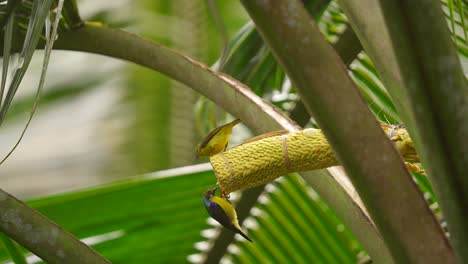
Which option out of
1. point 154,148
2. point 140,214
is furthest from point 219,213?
point 154,148

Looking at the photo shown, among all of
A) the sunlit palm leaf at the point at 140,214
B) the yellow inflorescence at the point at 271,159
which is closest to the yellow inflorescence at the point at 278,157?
the yellow inflorescence at the point at 271,159

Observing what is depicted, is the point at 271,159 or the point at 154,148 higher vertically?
the point at 154,148

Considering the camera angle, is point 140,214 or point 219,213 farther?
point 140,214

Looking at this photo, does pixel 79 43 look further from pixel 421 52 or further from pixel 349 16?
pixel 421 52

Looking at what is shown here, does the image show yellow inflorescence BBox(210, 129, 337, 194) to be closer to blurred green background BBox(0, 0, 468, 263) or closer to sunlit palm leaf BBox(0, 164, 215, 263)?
blurred green background BBox(0, 0, 468, 263)

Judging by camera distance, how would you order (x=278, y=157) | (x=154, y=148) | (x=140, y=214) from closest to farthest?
(x=278, y=157) → (x=140, y=214) → (x=154, y=148)

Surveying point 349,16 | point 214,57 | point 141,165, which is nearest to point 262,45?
point 349,16

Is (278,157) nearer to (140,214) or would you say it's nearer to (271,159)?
(271,159)

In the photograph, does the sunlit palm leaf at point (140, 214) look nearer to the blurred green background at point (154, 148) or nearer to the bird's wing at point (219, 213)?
the blurred green background at point (154, 148)

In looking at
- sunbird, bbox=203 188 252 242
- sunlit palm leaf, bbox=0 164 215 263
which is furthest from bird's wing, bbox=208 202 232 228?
sunlit palm leaf, bbox=0 164 215 263

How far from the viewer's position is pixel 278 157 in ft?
1.99

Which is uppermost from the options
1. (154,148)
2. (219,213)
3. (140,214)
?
(154,148)

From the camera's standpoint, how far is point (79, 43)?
871mm

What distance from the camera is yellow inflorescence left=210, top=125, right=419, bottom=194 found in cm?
60
